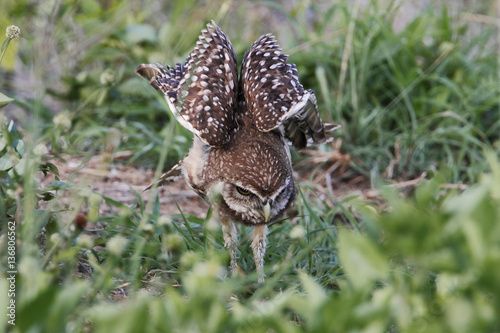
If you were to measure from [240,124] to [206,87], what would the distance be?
12.3 inches

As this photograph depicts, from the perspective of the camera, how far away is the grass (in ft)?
4.94

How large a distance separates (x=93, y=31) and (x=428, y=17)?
3263mm

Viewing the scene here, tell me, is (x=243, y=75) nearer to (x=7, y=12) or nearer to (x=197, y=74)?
(x=197, y=74)

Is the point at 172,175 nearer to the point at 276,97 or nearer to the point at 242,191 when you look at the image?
the point at 242,191

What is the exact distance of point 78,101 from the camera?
570 cm

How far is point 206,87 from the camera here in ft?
11.6

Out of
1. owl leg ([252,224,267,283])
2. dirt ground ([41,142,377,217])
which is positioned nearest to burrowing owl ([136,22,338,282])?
owl leg ([252,224,267,283])

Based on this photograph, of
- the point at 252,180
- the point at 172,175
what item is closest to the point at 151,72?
the point at 172,175

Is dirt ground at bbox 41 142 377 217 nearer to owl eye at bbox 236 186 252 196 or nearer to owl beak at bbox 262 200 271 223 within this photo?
owl eye at bbox 236 186 252 196

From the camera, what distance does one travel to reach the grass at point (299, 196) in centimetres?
150

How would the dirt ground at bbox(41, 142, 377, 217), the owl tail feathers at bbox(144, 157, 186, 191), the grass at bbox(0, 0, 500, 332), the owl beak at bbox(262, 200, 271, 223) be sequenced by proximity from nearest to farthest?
1. the grass at bbox(0, 0, 500, 332)
2. the owl beak at bbox(262, 200, 271, 223)
3. the owl tail feathers at bbox(144, 157, 186, 191)
4. the dirt ground at bbox(41, 142, 377, 217)

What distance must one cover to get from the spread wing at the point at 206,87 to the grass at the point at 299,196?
0.20 meters

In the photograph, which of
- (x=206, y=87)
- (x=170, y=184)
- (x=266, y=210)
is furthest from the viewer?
(x=170, y=184)

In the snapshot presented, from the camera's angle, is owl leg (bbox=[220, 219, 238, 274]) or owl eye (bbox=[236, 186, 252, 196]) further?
owl leg (bbox=[220, 219, 238, 274])
